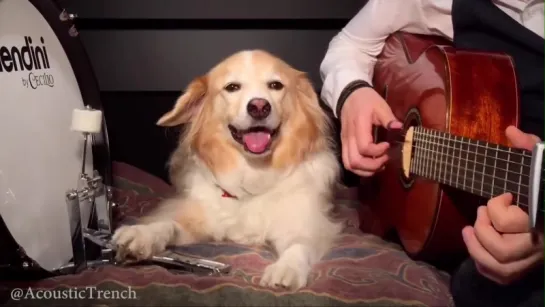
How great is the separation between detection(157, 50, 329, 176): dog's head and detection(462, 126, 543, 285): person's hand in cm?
73

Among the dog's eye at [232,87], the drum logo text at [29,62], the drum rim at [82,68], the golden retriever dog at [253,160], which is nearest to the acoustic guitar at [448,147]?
the golden retriever dog at [253,160]

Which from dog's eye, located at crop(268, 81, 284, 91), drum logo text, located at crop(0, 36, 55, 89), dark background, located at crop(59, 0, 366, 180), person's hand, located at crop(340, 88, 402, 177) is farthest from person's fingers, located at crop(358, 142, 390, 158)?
dark background, located at crop(59, 0, 366, 180)

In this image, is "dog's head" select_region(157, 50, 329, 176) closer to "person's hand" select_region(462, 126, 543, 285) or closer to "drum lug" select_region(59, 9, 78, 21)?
"drum lug" select_region(59, 9, 78, 21)

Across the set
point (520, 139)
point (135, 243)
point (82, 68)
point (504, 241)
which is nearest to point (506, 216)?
point (504, 241)

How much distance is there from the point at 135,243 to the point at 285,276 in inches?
13.2

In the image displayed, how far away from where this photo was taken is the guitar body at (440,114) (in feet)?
3.70

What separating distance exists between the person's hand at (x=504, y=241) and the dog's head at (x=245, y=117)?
0.73 m

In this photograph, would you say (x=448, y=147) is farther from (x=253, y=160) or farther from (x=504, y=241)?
(x=253, y=160)

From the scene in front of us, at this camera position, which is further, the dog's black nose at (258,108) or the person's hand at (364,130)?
the dog's black nose at (258,108)

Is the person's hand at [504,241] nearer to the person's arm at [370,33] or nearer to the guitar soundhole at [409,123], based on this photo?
the guitar soundhole at [409,123]

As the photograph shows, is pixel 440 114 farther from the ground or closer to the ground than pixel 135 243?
farther from the ground

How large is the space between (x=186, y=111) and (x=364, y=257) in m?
0.69

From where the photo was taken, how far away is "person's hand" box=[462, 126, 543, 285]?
34.3 inches

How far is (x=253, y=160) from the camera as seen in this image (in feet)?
5.32
